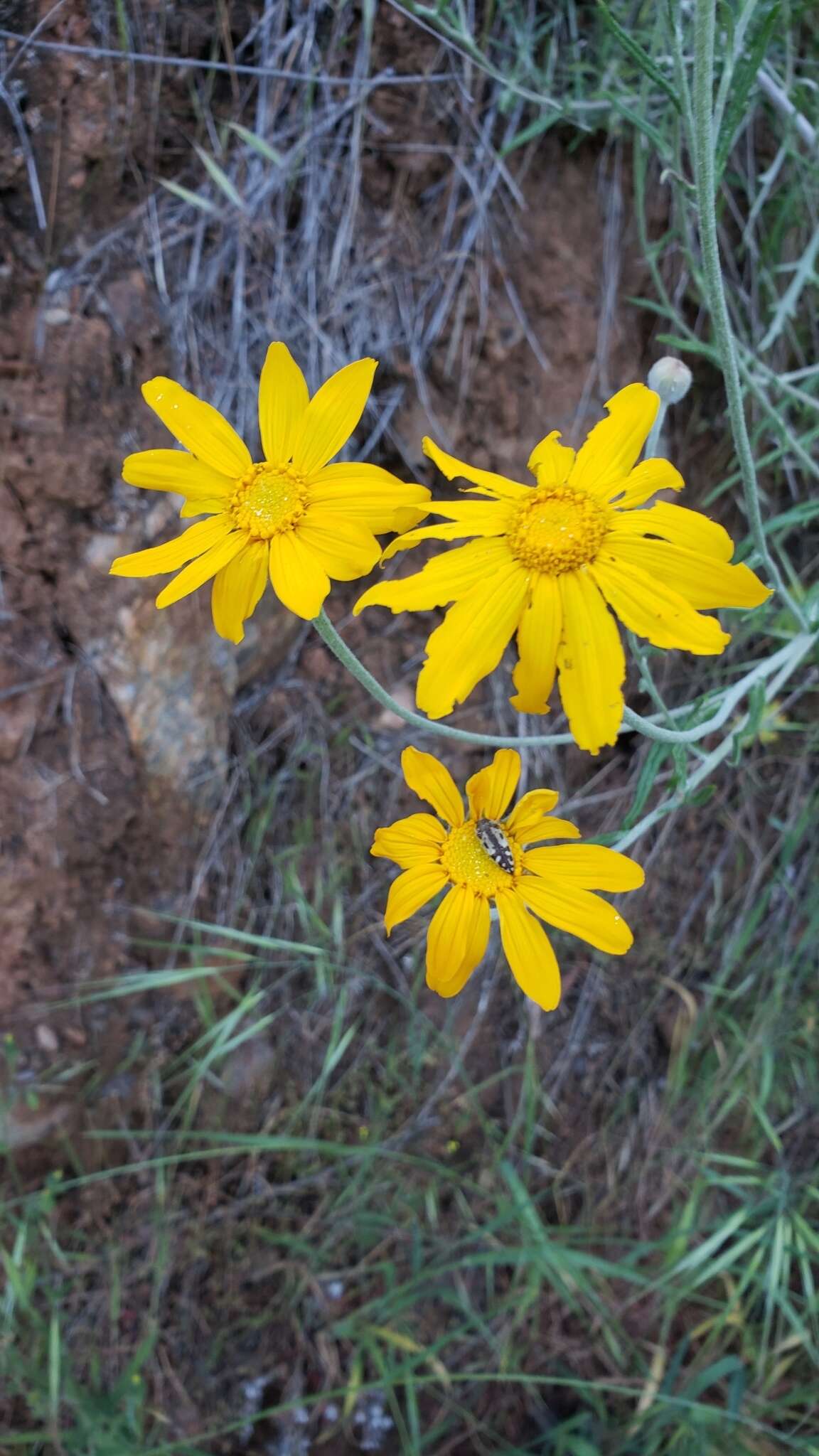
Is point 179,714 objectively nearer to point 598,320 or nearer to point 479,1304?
point 598,320

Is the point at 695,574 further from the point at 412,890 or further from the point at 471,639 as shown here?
the point at 412,890

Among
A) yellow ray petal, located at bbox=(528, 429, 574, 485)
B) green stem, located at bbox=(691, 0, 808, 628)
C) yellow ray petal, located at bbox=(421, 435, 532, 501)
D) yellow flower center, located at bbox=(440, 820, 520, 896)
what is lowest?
yellow flower center, located at bbox=(440, 820, 520, 896)

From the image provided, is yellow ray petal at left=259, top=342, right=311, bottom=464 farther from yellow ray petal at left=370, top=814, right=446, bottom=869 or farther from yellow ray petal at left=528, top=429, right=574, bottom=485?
yellow ray petal at left=370, top=814, right=446, bottom=869

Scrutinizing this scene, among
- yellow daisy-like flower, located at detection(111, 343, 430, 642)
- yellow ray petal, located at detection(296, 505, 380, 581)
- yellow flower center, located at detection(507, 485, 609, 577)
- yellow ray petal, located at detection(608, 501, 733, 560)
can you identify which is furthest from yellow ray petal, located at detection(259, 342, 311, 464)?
yellow ray petal, located at detection(608, 501, 733, 560)

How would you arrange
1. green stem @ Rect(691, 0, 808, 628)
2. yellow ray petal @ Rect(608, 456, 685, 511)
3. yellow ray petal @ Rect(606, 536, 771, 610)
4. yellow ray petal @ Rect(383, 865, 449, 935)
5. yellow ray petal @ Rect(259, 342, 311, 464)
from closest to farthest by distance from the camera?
green stem @ Rect(691, 0, 808, 628) < yellow ray petal @ Rect(606, 536, 771, 610) < yellow ray petal @ Rect(608, 456, 685, 511) < yellow ray petal @ Rect(259, 342, 311, 464) < yellow ray petal @ Rect(383, 865, 449, 935)

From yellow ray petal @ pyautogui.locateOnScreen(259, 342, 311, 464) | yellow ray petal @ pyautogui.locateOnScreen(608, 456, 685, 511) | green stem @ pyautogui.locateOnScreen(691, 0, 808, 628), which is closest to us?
green stem @ pyautogui.locateOnScreen(691, 0, 808, 628)

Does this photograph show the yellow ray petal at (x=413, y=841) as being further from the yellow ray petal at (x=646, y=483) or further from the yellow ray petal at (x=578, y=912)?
the yellow ray petal at (x=646, y=483)

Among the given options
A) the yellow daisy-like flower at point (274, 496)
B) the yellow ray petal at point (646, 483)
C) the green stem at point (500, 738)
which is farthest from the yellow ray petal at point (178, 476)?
the yellow ray petal at point (646, 483)

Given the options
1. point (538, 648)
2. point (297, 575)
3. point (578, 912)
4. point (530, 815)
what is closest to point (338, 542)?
point (297, 575)
